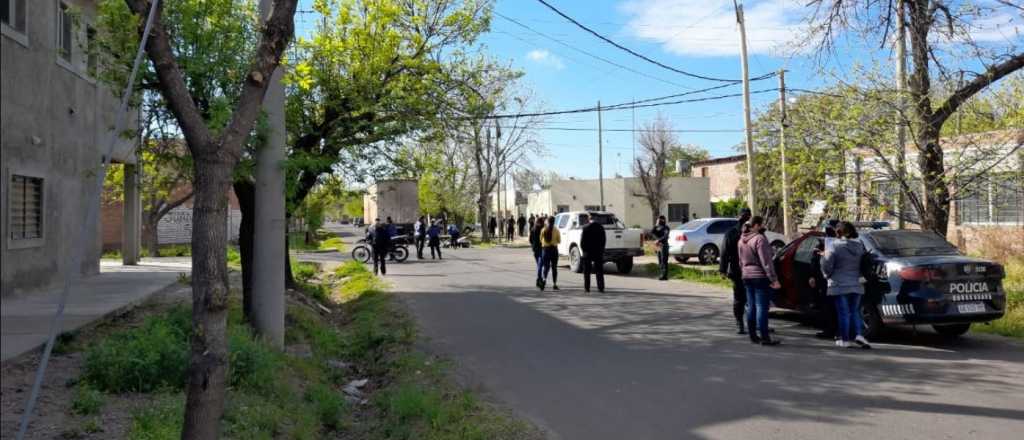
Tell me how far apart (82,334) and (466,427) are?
5094 mm

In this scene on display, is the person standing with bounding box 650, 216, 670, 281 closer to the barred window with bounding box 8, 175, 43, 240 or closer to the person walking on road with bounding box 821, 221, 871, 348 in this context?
the person walking on road with bounding box 821, 221, 871, 348

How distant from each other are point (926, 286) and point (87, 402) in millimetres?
8886

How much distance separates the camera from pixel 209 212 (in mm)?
4367

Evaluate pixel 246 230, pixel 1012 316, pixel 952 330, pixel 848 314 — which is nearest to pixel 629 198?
pixel 1012 316

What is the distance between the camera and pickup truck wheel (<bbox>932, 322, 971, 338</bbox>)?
1005 cm

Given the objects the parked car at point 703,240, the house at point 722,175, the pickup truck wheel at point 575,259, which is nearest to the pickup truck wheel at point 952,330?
the pickup truck wheel at point 575,259

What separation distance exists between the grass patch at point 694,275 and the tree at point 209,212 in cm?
1454

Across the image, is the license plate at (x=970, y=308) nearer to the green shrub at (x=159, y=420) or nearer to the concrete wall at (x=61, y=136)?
the green shrub at (x=159, y=420)

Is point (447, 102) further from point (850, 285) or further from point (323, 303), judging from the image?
point (850, 285)

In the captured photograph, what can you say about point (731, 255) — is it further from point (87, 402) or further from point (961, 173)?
point (87, 402)

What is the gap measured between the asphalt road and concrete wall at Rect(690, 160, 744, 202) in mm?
45504

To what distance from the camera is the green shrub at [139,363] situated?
6.62 meters

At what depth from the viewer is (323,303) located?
16.5 m

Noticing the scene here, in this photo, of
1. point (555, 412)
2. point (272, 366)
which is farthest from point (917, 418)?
point (272, 366)
